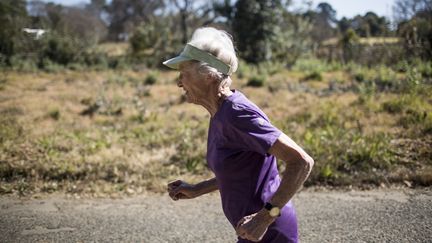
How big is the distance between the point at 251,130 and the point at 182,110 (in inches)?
342

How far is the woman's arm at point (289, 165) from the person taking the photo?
5.66 ft

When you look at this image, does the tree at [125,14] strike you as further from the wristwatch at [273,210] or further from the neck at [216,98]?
the wristwatch at [273,210]

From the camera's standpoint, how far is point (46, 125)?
859 centimetres

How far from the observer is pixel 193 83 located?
1.99 meters

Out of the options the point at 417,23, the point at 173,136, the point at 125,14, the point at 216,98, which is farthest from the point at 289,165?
the point at 125,14

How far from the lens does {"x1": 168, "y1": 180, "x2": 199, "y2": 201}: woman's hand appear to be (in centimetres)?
243

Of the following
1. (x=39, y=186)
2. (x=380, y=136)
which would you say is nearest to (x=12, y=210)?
(x=39, y=186)

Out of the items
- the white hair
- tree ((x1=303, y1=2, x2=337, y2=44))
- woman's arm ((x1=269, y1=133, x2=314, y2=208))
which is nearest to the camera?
woman's arm ((x1=269, y1=133, x2=314, y2=208))

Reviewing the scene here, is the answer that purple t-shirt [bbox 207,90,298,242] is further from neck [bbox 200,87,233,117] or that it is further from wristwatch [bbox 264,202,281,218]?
wristwatch [bbox 264,202,281,218]

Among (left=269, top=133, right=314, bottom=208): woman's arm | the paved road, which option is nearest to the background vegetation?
the paved road

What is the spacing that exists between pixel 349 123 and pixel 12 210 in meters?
5.78

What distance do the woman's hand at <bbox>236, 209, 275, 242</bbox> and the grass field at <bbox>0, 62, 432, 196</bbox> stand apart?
3683mm

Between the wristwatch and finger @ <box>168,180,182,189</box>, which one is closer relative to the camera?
the wristwatch

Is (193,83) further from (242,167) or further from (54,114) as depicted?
(54,114)
